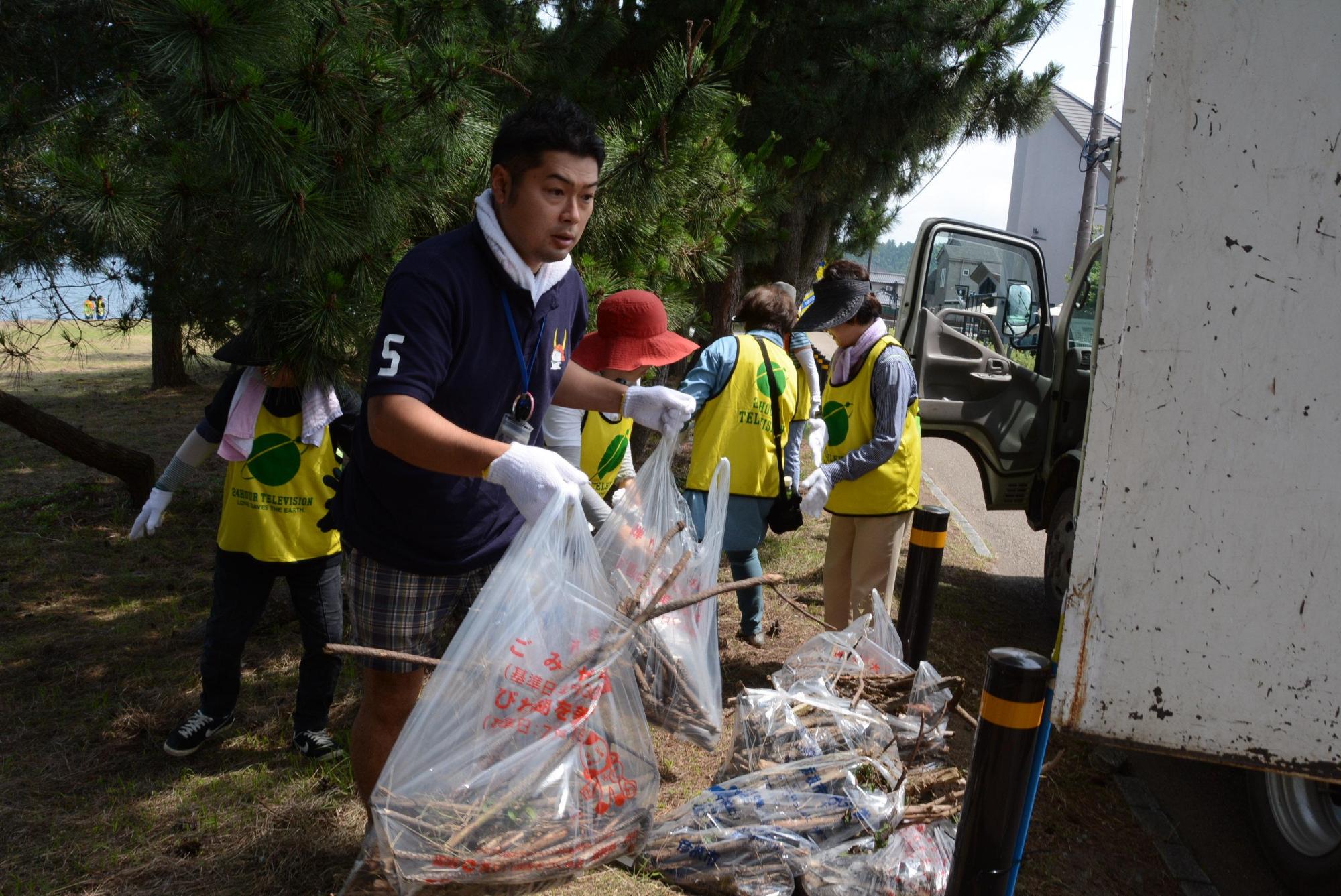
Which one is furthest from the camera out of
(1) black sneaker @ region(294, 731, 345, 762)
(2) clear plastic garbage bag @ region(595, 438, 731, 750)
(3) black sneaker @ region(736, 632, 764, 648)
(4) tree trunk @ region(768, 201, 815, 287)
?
(4) tree trunk @ region(768, 201, 815, 287)

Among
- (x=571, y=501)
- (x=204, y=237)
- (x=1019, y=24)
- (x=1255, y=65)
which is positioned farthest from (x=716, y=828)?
(x=1019, y=24)

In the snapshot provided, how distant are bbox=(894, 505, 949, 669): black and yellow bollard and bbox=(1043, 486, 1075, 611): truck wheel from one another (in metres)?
1.30

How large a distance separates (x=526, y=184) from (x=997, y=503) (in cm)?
414

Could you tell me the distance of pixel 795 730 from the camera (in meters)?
2.55

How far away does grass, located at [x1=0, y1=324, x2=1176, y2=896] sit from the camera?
242 cm

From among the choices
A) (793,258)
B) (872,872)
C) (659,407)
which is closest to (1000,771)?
(872,872)

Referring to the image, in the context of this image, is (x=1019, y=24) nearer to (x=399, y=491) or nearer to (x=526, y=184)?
(x=526, y=184)

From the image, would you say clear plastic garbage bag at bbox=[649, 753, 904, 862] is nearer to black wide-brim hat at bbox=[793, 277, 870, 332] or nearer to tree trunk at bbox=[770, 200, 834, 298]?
black wide-brim hat at bbox=[793, 277, 870, 332]

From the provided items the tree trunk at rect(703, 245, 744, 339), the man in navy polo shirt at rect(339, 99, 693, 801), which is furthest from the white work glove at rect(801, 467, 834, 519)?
the tree trunk at rect(703, 245, 744, 339)

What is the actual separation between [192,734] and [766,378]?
2.48 metres

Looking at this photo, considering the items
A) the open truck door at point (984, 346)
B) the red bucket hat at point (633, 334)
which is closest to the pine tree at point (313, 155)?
the red bucket hat at point (633, 334)

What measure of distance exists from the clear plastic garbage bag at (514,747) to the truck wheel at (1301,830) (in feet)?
6.11

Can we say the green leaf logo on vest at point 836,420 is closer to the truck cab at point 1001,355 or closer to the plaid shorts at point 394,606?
the truck cab at point 1001,355

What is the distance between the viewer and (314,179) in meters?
2.61
